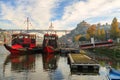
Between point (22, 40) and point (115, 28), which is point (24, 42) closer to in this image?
point (22, 40)

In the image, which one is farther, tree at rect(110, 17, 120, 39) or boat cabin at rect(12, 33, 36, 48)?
tree at rect(110, 17, 120, 39)

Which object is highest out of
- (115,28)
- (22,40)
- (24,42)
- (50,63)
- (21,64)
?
(115,28)

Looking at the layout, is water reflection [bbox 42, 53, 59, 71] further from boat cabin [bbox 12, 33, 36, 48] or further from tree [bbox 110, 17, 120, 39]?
tree [bbox 110, 17, 120, 39]

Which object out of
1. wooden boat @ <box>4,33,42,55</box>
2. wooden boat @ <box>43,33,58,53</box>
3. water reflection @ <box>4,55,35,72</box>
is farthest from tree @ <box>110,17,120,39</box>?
water reflection @ <box>4,55,35,72</box>

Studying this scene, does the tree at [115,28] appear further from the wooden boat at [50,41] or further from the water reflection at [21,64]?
the water reflection at [21,64]

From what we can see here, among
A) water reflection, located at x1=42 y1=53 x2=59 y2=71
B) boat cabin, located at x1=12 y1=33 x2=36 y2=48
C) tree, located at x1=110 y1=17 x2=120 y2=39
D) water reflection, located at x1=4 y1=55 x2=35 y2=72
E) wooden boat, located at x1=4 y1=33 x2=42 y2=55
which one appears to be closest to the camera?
water reflection, located at x1=4 y1=55 x2=35 y2=72

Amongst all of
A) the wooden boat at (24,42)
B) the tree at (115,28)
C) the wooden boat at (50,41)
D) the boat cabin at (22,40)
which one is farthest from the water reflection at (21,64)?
the tree at (115,28)

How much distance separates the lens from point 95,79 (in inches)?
1432

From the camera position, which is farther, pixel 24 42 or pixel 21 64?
pixel 24 42

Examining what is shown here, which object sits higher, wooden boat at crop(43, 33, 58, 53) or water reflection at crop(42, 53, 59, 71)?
wooden boat at crop(43, 33, 58, 53)

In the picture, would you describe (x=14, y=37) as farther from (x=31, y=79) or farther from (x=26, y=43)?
(x=31, y=79)

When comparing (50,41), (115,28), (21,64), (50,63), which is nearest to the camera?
(21,64)

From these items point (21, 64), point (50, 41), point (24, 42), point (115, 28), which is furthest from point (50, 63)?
point (115, 28)

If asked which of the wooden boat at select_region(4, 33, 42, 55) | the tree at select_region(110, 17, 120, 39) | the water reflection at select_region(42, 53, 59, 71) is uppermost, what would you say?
the tree at select_region(110, 17, 120, 39)
